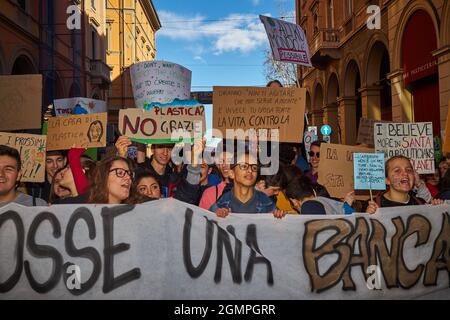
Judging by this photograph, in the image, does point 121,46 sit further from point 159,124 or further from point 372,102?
point 159,124

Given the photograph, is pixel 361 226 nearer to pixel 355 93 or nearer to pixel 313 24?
pixel 355 93

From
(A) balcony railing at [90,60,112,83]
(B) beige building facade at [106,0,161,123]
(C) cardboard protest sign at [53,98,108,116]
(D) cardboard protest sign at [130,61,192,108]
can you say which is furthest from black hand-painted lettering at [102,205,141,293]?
(B) beige building facade at [106,0,161,123]

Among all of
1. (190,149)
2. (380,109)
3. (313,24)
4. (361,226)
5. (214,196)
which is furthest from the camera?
(313,24)

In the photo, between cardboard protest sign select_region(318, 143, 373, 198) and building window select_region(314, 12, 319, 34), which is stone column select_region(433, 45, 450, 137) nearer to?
cardboard protest sign select_region(318, 143, 373, 198)

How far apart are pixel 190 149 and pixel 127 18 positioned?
Answer: 1315 inches

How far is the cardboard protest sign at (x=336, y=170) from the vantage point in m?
4.23

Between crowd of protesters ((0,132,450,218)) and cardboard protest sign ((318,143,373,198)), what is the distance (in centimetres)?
25

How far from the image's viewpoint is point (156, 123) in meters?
4.50

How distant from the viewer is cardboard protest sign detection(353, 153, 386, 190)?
3.69 m

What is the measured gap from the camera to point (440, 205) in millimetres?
3451

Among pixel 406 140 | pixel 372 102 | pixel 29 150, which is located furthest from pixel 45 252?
pixel 372 102

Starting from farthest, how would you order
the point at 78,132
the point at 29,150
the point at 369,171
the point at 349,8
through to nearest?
the point at 349,8, the point at 78,132, the point at 29,150, the point at 369,171

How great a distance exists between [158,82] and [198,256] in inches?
112
